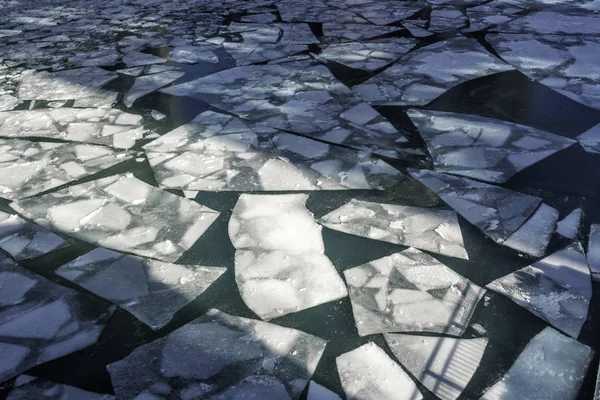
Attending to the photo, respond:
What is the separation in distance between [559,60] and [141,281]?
3.66m

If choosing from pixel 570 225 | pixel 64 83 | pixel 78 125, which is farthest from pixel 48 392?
pixel 64 83

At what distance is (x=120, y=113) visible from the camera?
3.59m

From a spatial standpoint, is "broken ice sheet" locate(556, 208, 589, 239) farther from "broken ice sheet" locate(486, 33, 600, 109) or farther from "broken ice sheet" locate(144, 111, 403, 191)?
"broken ice sheet" locate(486, 33, 600, 109)

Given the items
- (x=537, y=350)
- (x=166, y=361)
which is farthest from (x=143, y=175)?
(x=537, y=350)

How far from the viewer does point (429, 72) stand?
13.1ft

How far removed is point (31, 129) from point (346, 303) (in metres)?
2.54

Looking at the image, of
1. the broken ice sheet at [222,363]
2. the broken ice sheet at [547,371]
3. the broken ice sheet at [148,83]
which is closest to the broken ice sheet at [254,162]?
the broken ice sheet at [148,83]

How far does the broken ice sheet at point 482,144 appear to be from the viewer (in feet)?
8.97

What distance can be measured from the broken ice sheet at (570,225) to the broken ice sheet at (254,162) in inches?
30.4

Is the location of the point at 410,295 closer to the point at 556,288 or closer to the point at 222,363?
the point at 556,288

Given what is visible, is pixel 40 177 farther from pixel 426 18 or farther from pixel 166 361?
pixel 426 18

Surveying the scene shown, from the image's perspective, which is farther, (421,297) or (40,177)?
(40,177)

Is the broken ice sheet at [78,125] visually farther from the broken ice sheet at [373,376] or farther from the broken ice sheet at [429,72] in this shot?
the broken ice sheet at [373,376]

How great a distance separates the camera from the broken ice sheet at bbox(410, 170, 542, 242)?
90.4 inches
